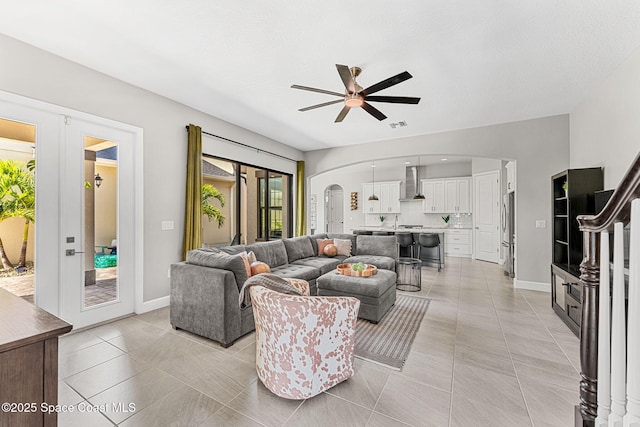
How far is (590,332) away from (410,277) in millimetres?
4269

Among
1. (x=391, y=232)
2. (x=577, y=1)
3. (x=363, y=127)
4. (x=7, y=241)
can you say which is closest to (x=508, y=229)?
(x=391, y=232)

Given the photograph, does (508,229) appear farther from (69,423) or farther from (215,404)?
(69,423)

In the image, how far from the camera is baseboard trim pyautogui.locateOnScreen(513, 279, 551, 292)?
14.8ft

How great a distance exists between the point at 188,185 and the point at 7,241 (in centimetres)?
188

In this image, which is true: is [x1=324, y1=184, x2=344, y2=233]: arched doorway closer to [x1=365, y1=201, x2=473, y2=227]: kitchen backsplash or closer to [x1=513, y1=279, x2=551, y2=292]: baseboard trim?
[x1=365, y1=201, x2=473, y2=227]: kitchen backsplash

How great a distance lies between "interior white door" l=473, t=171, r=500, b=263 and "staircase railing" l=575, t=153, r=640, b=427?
671 centimetres

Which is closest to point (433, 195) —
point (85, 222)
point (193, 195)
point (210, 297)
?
point (193, 195)

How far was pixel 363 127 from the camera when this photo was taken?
5.06m

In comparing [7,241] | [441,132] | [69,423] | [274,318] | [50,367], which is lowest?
[69,423]

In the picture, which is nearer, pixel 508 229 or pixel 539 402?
pixel 539 402

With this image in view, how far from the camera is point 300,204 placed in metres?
6.73

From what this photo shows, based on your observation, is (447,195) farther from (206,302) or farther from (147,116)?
(147,116)

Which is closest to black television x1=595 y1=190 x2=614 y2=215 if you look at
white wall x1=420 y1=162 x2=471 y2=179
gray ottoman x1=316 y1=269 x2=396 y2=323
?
gray ottoman x1=316 y1=269 x2=396 y2=323

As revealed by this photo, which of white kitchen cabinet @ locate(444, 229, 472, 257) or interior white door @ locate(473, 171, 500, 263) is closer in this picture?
interior white door @ locate(473, 171, 500, 263)
